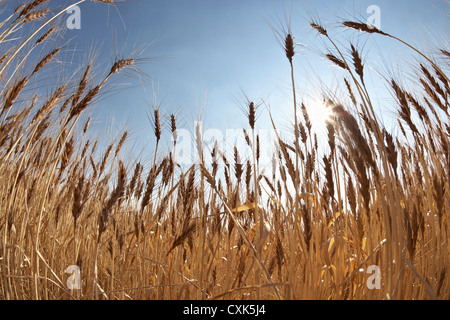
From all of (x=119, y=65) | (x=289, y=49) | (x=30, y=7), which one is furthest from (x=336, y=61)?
(x=30, y=7)

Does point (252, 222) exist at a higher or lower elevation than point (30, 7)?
lower

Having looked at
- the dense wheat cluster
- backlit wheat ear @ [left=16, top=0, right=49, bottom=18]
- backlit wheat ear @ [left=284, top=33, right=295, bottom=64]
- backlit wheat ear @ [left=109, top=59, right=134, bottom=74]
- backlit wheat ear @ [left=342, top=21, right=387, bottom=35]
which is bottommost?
the dense wheat cluster

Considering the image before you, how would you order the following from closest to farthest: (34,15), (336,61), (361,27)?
(336,61) → (361,27) → (34,15)

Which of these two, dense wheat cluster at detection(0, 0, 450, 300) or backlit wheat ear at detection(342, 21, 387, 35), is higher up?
backlit wheat ear at detection(342, 21, 387, 35)

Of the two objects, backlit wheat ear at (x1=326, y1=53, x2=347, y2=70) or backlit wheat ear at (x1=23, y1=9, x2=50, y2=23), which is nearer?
backlit wheat ear at (x1=326, y1=53, x2=347, y2=70)

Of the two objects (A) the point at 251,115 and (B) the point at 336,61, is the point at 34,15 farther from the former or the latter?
(B) the point at 336,61

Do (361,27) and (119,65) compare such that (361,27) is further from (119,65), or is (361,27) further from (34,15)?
(34,15)

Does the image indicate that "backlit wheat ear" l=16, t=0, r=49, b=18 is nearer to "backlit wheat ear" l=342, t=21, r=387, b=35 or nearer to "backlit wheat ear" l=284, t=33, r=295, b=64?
"backlit wheat ear" l=284, t=33, r=295, b=64

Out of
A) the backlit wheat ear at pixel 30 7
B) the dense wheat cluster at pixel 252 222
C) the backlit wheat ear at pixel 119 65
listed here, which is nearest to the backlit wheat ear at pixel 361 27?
the dense wheat cluster at pixel 252 222

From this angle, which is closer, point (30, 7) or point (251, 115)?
point (251, 115)

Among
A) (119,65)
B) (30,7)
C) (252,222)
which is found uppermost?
A: (30,7)

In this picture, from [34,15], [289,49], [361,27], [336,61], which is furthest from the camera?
[34,15]

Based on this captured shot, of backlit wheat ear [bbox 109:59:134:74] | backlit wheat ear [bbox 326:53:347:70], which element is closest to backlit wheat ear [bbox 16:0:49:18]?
backlit wheat ear [bbox 109:59:134:74]
